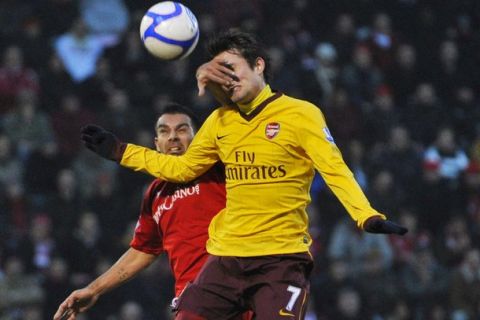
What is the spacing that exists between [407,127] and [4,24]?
15.8ft

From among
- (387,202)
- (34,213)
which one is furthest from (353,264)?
(34,213)

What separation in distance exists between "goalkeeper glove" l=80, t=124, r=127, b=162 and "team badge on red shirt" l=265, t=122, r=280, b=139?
834 mm

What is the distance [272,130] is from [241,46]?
0.46 metres

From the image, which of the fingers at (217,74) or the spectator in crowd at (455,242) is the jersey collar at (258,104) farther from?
the spectator in crowd at (455,242)

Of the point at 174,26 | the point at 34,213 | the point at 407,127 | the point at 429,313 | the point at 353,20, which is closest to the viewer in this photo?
the point at 174,26

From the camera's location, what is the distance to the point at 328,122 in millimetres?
13641

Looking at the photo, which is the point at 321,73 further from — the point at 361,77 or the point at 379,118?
the point at 379,118

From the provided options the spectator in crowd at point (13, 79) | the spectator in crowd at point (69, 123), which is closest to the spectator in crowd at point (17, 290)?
Result: the spectator in crowd at point (69, 123)

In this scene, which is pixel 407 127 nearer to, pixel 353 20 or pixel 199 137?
pixel 353 20

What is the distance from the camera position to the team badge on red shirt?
5715 mm

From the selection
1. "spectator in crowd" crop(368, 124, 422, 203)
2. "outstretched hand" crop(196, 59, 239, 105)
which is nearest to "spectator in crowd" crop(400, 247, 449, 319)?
"spectator in crowd" crop(368, 124, 422, 203)

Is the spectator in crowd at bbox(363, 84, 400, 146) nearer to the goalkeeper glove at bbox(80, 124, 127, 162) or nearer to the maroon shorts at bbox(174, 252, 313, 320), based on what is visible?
the goalkeeper glove at bbox(80, 124, 127, 162)

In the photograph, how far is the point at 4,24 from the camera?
13.3m

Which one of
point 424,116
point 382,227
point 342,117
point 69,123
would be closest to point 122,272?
point 382,227
